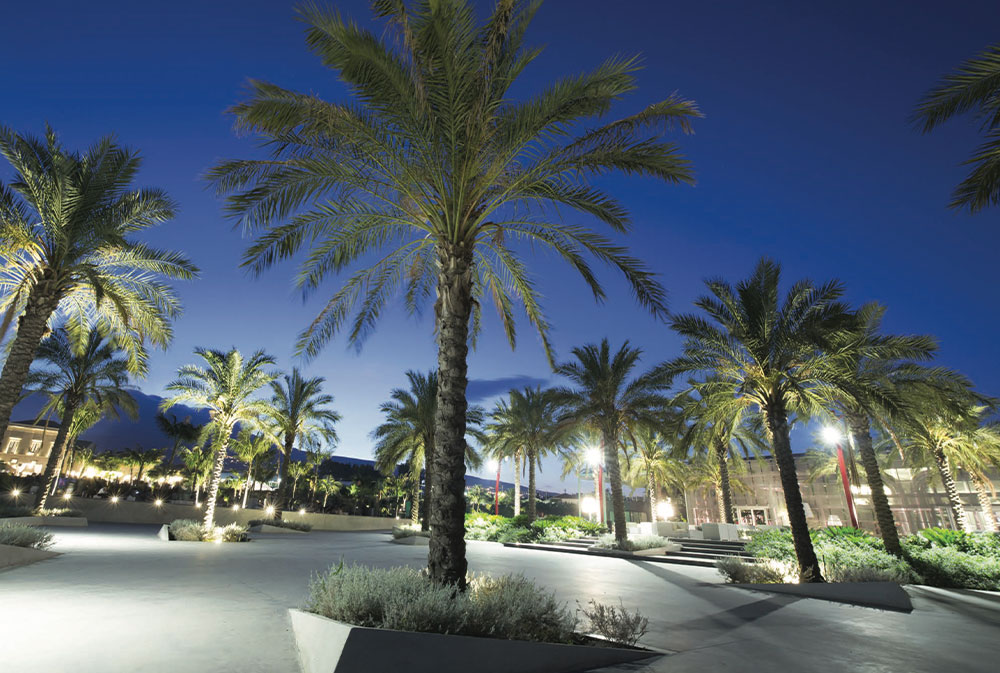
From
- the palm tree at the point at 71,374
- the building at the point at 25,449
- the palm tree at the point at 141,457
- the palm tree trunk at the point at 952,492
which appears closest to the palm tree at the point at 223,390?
the palm tree at the point at 71,374

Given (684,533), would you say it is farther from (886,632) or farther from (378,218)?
(378,218)

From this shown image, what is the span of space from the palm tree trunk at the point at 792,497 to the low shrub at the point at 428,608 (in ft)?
28.9

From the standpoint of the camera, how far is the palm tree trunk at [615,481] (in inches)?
804

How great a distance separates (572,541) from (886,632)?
19.9 m

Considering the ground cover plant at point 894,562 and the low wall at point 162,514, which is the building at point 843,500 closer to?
the ground cover plant at point 894,562

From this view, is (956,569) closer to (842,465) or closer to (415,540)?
(842,465)

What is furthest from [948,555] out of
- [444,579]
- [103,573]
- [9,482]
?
[9,482]

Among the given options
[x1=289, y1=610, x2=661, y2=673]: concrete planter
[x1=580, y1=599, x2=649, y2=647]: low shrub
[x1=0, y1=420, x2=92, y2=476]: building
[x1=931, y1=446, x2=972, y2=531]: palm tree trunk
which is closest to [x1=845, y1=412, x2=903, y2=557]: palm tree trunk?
[x1=931, y1=446, x2=972, y2=531]: palm tree trunk

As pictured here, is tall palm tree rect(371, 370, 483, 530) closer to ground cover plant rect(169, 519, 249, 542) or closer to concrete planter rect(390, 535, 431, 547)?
concrete planter rect(390, 535, 431, 547)

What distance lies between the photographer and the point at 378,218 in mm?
9461

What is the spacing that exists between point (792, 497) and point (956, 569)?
5217 millimetres

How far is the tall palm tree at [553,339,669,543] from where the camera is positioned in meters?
21.5

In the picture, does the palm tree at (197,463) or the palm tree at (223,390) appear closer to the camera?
the palm tree at (223,390)

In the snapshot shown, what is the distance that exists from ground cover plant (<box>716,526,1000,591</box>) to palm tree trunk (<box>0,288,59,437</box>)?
60.3ft
